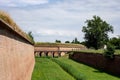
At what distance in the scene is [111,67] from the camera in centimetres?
3400

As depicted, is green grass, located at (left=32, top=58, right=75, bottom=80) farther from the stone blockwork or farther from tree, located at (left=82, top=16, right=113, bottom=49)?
tree, located at (left=82, top=16, right=113, bottom=49)

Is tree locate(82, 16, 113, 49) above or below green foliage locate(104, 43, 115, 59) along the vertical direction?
above

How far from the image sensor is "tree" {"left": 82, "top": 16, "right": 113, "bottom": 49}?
92137 millimetres

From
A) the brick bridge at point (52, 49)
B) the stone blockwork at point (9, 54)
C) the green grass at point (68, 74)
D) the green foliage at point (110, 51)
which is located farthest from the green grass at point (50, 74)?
the brick bridge at point (52, 49)

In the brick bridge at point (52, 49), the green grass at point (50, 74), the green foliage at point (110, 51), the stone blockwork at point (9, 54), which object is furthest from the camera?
the brick bridge at point (52, 49)

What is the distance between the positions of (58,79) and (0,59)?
18.0 metres

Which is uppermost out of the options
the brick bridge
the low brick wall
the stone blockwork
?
the brick bridge

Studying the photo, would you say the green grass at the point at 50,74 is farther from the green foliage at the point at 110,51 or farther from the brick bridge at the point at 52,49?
the brick bridge at the point at 52,49

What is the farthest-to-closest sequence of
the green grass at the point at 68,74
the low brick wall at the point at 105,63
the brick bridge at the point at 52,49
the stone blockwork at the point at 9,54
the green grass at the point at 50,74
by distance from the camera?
the brick bridge at the point at 52,49
the low brick wall at the point at 105,63
the green grass at the point at 68,74
the green grass at the point at 50,74
the stone blockwork at the point at 9,54

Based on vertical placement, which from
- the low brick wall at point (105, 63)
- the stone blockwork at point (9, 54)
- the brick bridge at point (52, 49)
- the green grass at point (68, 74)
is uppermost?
the brick bridge at point (52, 49)

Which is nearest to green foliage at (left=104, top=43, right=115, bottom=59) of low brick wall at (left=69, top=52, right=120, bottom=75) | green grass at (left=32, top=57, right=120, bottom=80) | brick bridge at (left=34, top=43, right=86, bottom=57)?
low brick wall at (left=69, top=52, right=120, bottom=75)

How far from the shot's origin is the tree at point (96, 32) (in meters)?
92.1

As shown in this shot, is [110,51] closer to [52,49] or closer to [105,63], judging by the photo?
[105,63]

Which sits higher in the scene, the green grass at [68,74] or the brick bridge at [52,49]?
the brick bridge at [52,49]
